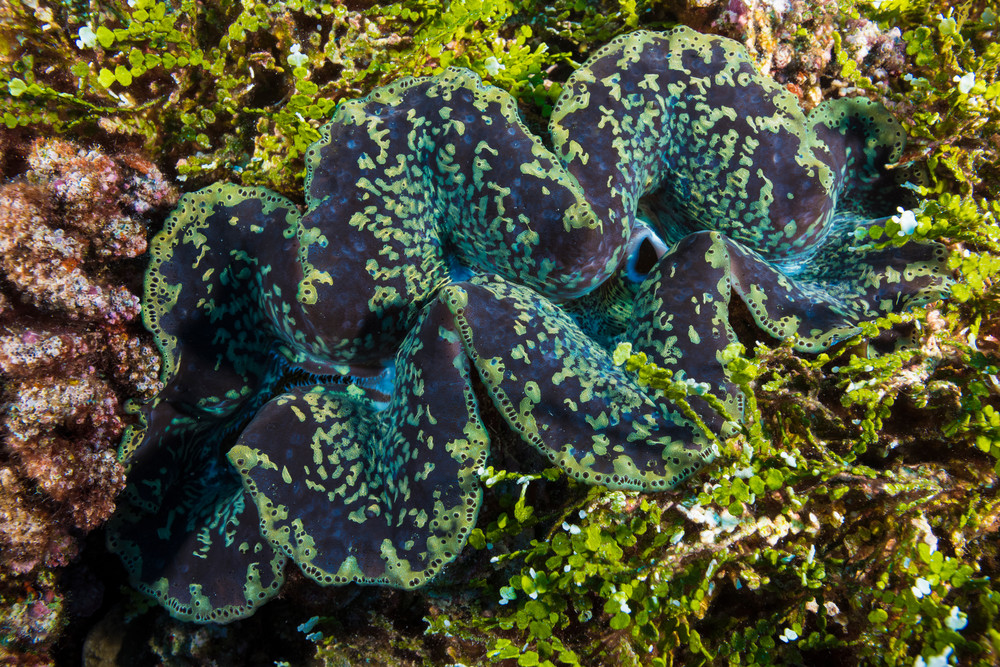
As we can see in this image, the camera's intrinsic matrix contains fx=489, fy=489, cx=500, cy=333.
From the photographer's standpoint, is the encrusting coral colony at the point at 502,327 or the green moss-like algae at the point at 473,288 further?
the green moss-like algae at the point at 473,288

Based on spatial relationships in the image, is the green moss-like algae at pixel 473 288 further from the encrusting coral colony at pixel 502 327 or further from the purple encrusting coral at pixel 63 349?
the purple encrusting coral at pixel 63 349

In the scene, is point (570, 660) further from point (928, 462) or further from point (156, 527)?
point (156, 527)

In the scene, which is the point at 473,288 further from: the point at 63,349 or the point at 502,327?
the point at 63,349

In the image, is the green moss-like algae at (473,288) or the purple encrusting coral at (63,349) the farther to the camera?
the green moss-like algae at (473,288)

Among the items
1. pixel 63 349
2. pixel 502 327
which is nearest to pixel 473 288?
pixel 502 327

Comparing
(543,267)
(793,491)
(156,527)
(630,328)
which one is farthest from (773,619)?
(156,527)

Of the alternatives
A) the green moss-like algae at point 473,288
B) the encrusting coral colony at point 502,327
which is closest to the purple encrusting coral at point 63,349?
the encrusting coral colony at point 502,327

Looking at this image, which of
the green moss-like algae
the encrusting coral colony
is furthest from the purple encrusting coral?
the green moss-like algae
